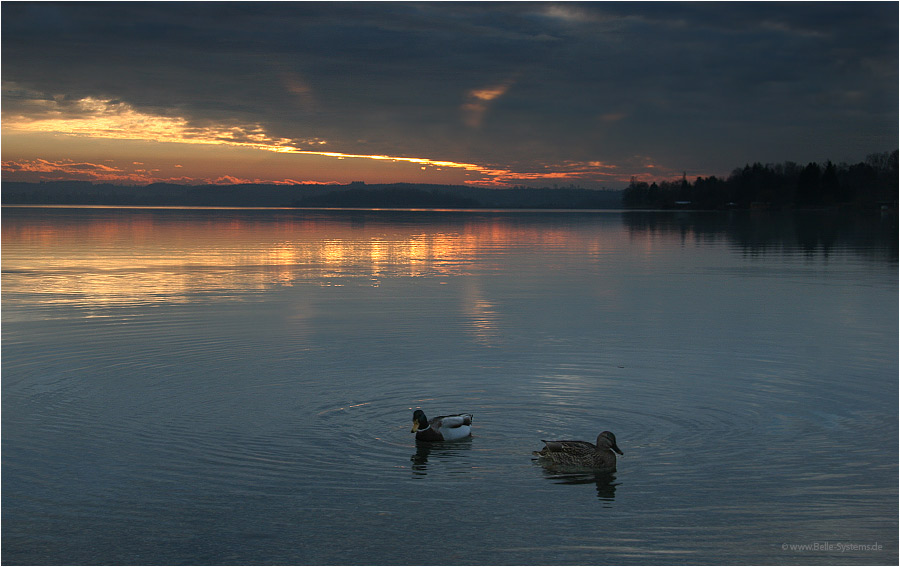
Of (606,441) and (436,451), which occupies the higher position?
(606,441)

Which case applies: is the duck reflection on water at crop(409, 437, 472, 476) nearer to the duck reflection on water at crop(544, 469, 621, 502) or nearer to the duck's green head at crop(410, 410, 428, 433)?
the duck's green head at crop(410, 410, 428, 433)

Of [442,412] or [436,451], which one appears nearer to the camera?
[436,451]

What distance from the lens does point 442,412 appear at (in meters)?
12.9

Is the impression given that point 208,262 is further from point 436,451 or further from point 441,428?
point 436,451

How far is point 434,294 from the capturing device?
26047mm

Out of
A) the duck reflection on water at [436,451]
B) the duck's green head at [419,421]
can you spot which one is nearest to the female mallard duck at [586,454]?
the duck reflection on water at [436,451]

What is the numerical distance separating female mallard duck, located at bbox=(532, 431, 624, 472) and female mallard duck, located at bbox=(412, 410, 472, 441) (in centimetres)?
145

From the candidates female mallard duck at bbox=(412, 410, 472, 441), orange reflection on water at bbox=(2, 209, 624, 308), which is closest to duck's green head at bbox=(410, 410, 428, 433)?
female mallard duck at bbox=(412, 410, 472, 441)

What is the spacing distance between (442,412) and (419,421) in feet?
5.22

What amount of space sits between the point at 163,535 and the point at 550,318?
46.4ft

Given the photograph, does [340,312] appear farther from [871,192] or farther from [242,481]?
[871,192]

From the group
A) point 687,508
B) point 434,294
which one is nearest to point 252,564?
point 687,508

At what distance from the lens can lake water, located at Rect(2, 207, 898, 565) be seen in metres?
8.33

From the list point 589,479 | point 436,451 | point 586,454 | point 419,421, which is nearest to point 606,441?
point 586,454
